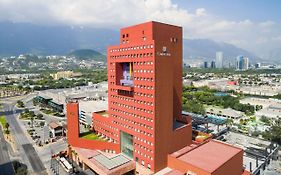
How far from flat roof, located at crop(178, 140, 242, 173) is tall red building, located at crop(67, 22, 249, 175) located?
474 millimetres

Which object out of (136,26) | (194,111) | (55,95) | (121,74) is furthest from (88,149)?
(55,95)

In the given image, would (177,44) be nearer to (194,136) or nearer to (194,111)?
(194,136)

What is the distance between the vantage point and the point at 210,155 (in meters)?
38.7

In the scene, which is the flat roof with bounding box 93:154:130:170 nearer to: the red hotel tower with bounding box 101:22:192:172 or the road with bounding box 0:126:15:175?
the red hotel tower with bounding box 101:22:192:172

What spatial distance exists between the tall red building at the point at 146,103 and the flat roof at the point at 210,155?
0.47 metres

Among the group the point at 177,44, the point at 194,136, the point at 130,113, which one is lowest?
the point at 194,136

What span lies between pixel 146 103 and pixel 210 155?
46.8 ft

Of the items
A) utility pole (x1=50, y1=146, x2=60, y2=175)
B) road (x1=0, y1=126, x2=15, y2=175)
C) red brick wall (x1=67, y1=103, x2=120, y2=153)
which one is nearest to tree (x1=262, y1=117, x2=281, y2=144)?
red brick wall (x1=67, y1=103, x2=120, y2=153)

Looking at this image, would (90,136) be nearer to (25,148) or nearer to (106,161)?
(106,161)

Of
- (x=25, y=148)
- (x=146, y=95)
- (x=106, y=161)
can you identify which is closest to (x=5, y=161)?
(x=25, y=148)

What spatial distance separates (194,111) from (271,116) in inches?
1022

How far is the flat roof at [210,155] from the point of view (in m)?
34.8

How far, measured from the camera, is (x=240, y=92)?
140125 millimetres

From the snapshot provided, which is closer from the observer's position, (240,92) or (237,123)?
(237,123)
